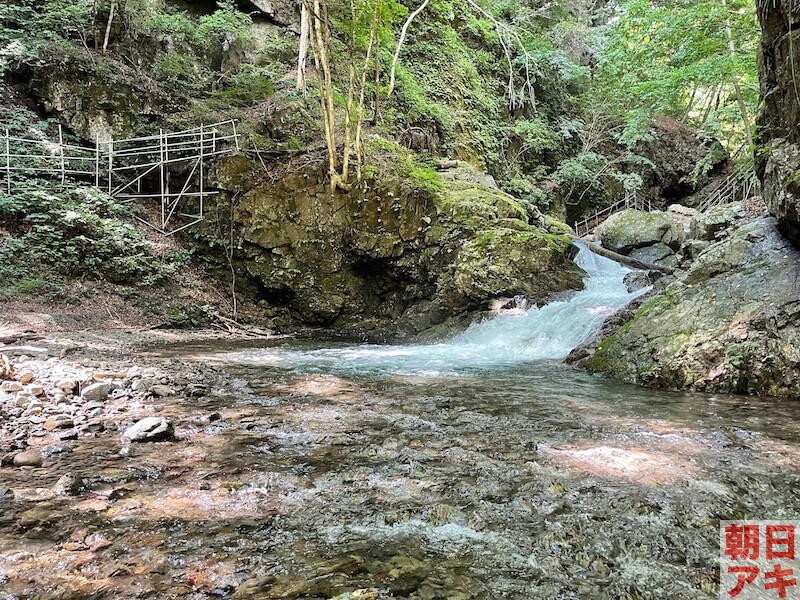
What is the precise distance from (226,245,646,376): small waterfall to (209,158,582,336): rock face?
1269 millimetres

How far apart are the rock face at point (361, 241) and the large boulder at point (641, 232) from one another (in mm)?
4370

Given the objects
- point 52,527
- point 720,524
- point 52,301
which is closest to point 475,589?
point 720,524

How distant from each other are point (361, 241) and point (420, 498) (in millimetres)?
9716

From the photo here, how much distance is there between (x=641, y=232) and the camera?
14.9 metres

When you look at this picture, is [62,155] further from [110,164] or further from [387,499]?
[387,499]

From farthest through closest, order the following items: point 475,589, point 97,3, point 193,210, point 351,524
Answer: point 97,3, point 193,210, point 351,524, point 475,589

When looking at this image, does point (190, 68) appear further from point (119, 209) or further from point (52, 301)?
point (52, 301)

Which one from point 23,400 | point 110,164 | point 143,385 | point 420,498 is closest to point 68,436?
point 23,400

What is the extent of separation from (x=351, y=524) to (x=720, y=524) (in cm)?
185

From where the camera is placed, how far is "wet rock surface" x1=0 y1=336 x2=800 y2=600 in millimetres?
1816

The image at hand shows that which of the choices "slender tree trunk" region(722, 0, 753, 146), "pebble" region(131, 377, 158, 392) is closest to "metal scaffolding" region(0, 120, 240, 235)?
"pebble" region(131, 377, 158, 392)

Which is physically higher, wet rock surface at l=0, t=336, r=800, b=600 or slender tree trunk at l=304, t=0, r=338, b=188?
slender tree trunk at l=304, t=0, r=338, b=188

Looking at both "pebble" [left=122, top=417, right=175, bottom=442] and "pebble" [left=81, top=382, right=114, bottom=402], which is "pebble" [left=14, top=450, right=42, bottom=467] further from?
"pebble" [left=81, top=382, right=114, bottom=402]

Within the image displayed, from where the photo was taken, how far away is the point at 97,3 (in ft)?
44.0
